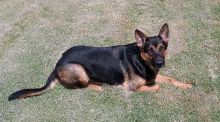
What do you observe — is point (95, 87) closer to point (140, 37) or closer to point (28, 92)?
point (28, 92)

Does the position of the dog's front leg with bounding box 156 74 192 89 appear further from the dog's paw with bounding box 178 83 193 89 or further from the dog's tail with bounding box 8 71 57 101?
the dog's tail with bounding box 8 71 57 101

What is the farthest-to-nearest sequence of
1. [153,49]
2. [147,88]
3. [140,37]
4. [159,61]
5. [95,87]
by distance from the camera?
1. [95,87]
2. [147,88]
3. [140,37]
4. [153,49]
5. [159,61]

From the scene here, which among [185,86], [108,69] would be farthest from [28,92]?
[185,86]

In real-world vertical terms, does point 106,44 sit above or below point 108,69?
below

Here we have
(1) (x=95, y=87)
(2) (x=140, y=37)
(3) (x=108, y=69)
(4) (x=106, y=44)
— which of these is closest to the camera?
(2) (x=140, y=37)

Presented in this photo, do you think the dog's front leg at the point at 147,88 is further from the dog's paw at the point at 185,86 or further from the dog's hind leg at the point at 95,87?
the dog's hind leg at the point at 95,87

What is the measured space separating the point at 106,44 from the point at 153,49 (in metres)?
2.54

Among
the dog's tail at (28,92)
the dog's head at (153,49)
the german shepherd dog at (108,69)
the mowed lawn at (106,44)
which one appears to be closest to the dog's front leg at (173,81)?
the german shepherd dog at (108,69)

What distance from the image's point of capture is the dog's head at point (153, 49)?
25.8 feet

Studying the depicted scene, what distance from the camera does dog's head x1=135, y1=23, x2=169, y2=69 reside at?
7.87 metres

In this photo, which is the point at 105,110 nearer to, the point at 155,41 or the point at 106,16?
the point at 155,41

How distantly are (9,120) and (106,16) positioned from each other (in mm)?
4694

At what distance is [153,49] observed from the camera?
7918 millimetres

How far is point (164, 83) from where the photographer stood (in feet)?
28.6
